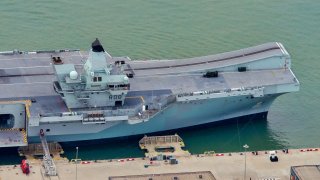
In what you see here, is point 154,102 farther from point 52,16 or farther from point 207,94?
point 52,16

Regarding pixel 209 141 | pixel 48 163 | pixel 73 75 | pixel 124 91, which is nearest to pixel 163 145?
pixel 209 141

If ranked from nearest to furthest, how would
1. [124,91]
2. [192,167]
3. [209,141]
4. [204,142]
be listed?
[192,167]
[124,91]
[204,142]
[209,141]

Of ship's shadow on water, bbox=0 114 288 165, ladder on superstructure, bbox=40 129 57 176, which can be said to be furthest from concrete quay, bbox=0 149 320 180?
ship's shadow on water, bbox=0 114 288 165

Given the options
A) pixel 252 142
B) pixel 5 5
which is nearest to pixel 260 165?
pixel 252 142

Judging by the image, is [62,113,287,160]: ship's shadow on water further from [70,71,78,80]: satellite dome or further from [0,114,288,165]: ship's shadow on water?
[70,71,78,80]: satellite dome

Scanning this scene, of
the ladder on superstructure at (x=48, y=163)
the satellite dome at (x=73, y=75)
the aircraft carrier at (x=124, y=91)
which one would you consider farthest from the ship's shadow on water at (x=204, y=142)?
the satellite dome at (x=73, y=75)

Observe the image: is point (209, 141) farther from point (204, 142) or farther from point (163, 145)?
point (163, 145)
